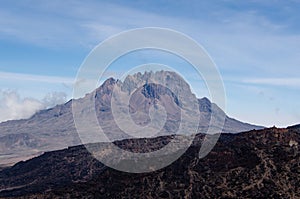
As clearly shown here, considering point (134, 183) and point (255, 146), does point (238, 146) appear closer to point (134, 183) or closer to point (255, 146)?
point (255, 146)

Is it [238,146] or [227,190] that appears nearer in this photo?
[227,190]

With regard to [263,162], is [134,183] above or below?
below

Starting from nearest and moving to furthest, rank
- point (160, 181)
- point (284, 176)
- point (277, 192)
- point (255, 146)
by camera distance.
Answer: point (277, 192)
point (284, 176)
point (160, 181)
point (255, 146)

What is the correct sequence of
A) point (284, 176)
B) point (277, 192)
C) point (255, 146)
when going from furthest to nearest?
point (255, 146), point (284, 176), point (277, 192)

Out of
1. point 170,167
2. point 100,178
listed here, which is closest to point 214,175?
point 170,167

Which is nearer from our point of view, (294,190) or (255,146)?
(294,190)

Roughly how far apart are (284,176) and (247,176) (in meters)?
11.7

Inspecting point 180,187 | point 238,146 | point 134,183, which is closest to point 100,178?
point 134,183

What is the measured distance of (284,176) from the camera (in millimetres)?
146000

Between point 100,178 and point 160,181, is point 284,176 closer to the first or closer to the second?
point 160,181

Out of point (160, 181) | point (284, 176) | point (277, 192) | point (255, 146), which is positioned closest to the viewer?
point (277, 192)

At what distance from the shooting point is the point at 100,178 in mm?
178250

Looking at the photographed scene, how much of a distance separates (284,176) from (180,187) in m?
34.6

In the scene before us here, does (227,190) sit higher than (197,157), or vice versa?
(197,157)
